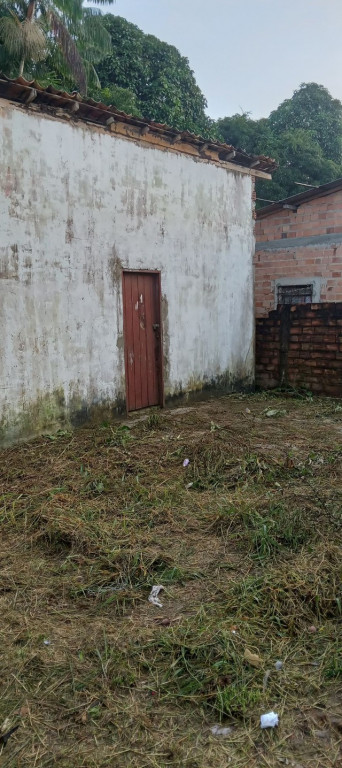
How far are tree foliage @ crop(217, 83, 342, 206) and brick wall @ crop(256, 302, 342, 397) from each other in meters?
10.5

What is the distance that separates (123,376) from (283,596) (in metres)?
4.47

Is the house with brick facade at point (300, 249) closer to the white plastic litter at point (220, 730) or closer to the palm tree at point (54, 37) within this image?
the white plastic litter at point (220, 730)

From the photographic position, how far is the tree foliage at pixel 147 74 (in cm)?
1825

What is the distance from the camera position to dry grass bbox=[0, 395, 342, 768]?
2.00 m

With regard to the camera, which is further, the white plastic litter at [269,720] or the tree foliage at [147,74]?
the tree foliage at [147,74]

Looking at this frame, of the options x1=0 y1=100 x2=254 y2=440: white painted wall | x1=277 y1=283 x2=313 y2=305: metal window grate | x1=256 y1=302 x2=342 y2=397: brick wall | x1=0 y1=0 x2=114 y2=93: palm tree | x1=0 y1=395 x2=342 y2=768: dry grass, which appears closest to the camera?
x1=0 y1=395 x2=342 y2=768: dry grass

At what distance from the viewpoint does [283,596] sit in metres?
2.74

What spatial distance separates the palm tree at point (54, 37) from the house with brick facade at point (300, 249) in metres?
8.61

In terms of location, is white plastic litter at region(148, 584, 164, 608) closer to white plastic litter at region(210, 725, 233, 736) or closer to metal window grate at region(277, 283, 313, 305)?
white plastic litter at region(210, 725, 233, 736)

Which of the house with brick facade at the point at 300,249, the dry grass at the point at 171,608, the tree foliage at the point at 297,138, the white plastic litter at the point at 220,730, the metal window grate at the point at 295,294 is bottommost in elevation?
the white plastic litter at the point at 220,730

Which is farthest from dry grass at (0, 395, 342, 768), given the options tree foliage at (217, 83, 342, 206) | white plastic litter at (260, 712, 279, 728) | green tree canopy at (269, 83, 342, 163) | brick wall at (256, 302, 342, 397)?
green tree canopy at (269, 83, 342, 163)

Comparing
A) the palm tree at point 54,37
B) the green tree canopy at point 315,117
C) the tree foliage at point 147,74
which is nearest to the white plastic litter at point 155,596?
the palm tree at point 54,37

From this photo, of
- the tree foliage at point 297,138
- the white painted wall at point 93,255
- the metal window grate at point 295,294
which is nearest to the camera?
the white painted wall at point 93,255

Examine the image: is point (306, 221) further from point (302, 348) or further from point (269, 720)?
point (269, 720)
